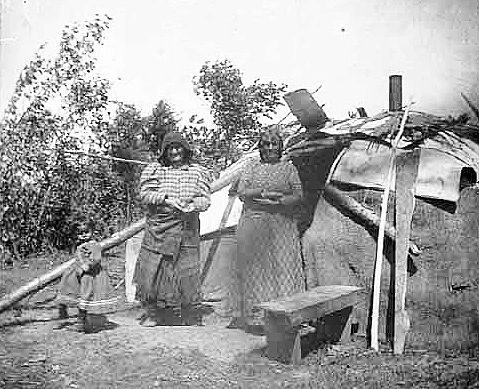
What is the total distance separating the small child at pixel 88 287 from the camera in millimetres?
4551

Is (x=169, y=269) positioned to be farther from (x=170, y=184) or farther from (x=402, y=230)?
(x=402, y=230)

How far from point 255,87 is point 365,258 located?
161cm

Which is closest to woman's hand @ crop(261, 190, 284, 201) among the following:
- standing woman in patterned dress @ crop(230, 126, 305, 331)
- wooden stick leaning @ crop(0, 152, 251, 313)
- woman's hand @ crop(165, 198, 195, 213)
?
standing woman in patterned dress @ crop(230, 126, 305, 331)

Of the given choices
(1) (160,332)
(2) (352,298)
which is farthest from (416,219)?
(1) (160,332)

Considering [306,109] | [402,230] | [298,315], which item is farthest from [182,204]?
[402,230]

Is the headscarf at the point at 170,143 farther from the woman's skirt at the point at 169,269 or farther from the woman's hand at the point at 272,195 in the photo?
the woman's hand at the point at 272,195

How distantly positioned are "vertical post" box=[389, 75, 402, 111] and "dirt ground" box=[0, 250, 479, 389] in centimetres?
203

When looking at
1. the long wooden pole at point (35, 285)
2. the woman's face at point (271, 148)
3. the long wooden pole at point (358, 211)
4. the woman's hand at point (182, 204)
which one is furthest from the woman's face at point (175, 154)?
the long wooden pole at point (358, 211)

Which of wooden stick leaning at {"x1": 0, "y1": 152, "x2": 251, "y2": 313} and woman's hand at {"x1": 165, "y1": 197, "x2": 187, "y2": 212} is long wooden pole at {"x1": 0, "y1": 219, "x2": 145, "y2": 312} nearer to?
wooden stick leaning at {"x1": 0, "y1": 152, "x2": 251, "y2": 313}

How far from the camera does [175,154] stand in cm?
468

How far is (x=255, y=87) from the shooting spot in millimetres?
4418

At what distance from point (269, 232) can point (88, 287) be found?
59.7 inches

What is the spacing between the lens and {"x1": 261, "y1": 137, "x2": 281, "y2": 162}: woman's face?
14.9 ft

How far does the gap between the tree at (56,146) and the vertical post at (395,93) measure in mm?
2291
